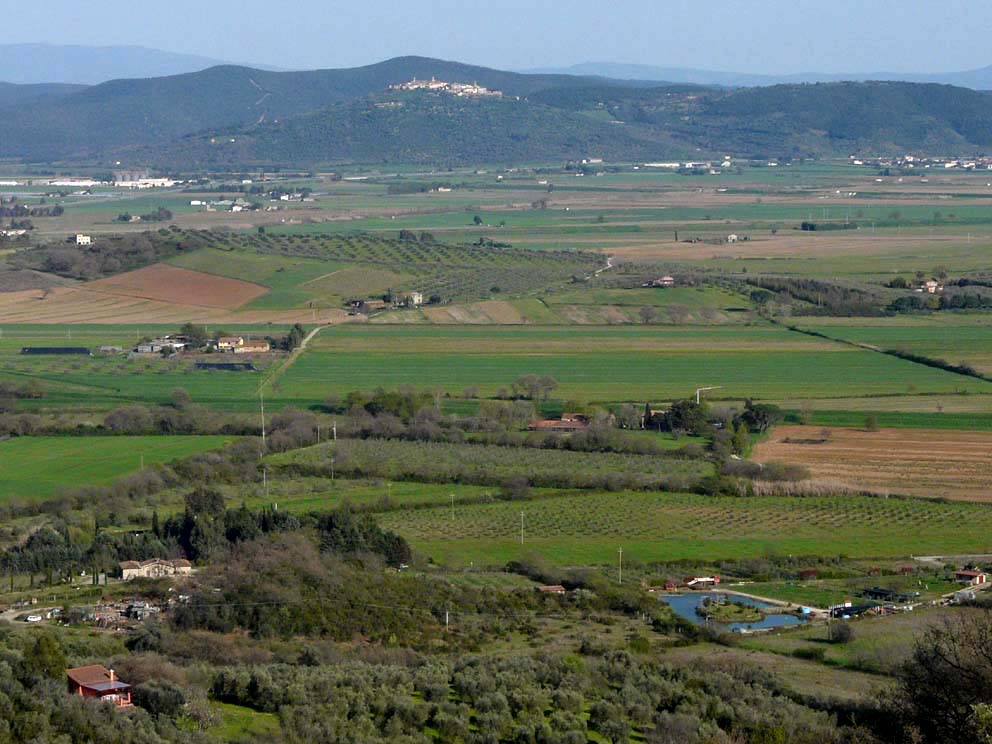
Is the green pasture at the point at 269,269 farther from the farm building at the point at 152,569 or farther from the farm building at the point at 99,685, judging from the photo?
the farm building at the point at 99,685

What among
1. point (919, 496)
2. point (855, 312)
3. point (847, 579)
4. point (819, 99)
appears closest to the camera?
point (847, 579)

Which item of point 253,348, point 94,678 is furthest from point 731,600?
point 253,348

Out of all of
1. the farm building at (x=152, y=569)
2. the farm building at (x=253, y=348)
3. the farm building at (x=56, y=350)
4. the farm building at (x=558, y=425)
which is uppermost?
the farm building at (x=152, y=569)

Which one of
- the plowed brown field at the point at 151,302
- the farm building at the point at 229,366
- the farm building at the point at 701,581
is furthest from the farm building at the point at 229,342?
the farm building at the point at 701,581

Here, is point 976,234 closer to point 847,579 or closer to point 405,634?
point 847,579

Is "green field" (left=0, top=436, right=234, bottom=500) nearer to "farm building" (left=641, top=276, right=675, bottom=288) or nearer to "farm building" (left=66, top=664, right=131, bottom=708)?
"farm building" (left=66, top=664, right=131, bottom=708)

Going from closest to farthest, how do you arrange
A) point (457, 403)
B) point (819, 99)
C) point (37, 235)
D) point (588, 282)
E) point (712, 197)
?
point (457, 403) → point (588, 282) → point (37, 235) → point (712, 197) → point (819, 99)

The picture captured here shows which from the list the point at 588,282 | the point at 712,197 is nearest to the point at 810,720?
the point at 588,282
